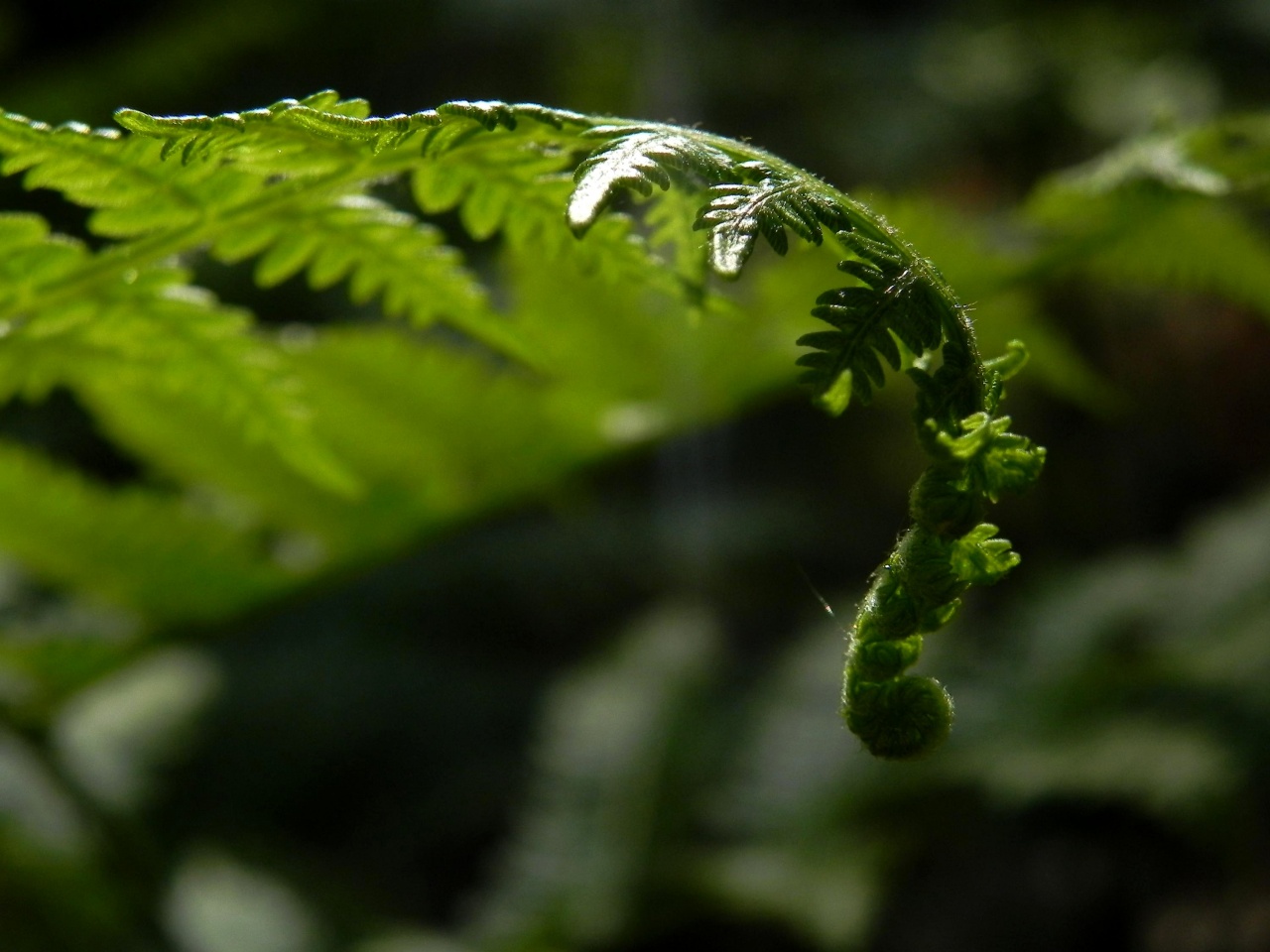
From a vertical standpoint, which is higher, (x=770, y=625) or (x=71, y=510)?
(x=71, y=510)

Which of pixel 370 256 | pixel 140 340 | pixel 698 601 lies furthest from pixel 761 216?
pixel 698 601

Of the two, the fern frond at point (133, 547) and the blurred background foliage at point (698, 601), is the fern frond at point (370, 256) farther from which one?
the fern frond at point (133, 547)

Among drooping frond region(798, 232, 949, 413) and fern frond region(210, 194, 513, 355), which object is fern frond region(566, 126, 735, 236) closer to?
drooping frond region(798, 232, 949, 413)

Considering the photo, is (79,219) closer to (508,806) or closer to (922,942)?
(508,806)

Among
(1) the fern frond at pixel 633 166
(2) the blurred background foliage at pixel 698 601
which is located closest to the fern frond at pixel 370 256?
(2) the blurred background foliage at pixel 698 601

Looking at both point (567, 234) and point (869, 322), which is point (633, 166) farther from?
point (567, 234)

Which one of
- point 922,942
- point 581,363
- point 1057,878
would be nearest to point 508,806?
point 922,942
